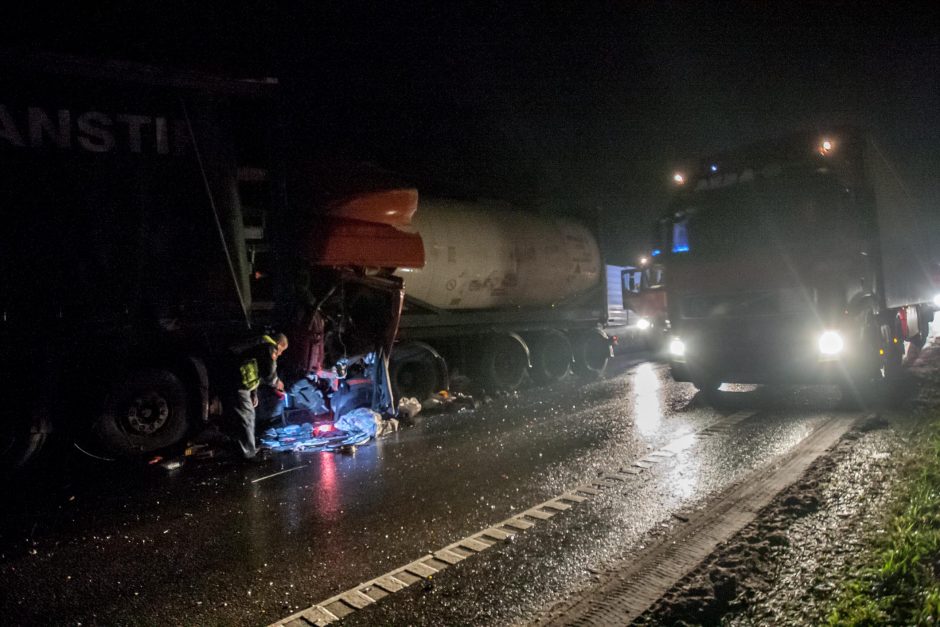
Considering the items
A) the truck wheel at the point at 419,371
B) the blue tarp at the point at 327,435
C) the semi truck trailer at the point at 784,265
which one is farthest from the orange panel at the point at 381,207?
the semi truck trailer at the point at 784,265

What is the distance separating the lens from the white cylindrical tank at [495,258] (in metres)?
8.85

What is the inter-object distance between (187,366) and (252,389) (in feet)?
2.60

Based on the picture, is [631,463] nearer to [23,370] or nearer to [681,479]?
[681,479]

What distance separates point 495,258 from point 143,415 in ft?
18.4

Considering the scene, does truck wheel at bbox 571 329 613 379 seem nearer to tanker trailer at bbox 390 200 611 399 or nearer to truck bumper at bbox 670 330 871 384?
tanker trailer at bbox 390 200 611 399

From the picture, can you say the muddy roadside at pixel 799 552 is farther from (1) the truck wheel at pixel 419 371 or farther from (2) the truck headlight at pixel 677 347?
(1) the truck wheel at pixel 419 371

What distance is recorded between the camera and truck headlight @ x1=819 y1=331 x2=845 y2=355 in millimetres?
6777

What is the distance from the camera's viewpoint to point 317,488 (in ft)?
16.0

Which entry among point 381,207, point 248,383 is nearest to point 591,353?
point 381,207

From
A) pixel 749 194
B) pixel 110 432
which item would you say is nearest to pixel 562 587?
pixel 110 432

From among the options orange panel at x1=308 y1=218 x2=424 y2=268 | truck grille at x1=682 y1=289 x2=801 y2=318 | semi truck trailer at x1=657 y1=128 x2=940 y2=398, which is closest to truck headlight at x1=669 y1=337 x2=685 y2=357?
semi truck trailer at x1=657 y1=128 x2=940 y2=398

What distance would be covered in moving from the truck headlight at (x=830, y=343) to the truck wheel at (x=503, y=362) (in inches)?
186

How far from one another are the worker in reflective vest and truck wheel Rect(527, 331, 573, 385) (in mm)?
5647

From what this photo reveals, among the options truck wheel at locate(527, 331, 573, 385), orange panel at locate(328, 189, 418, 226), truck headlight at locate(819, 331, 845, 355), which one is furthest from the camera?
truck wheel at locate(527, 331, 573, 385)
